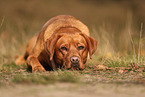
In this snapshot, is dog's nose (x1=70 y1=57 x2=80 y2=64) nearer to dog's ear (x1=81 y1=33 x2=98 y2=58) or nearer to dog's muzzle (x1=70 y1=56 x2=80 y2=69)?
dog's muzzle (x1=70 y1=56 x2=80 y2=69)

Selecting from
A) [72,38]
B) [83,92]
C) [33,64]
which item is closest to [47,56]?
[33,64]

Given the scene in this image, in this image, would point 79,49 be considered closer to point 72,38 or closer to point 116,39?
point 72,38

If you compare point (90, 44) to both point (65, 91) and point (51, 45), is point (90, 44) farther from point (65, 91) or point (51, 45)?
point (65, 91)

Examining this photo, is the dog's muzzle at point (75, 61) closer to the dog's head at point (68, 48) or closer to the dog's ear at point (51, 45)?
the dog's head at point (68, 48)

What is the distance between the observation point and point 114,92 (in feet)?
8.26

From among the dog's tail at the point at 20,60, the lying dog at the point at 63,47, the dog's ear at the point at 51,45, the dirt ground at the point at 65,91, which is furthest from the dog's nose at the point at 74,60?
the dog's tail at the point at 20,60

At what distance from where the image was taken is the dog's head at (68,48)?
4.58 m

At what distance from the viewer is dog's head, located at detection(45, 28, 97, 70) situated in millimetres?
4578

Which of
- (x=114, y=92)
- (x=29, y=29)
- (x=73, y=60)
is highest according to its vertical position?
(x=29, y=29)

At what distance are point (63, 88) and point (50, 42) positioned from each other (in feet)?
7.99

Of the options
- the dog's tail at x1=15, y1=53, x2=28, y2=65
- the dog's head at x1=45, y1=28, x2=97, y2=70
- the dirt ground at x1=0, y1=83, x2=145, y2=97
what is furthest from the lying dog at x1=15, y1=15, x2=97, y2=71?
the dirt ground at x1=0, y1=83, x2=145, y2=97

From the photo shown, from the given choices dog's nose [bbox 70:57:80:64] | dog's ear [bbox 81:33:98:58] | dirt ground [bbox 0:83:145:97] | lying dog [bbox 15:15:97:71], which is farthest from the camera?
dog's ear [bbox 81:33:98:58]

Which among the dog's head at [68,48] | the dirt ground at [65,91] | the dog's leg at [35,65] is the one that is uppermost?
the dog's head at [68,48]

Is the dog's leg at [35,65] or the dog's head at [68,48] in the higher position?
the dog's head at [68,48]
